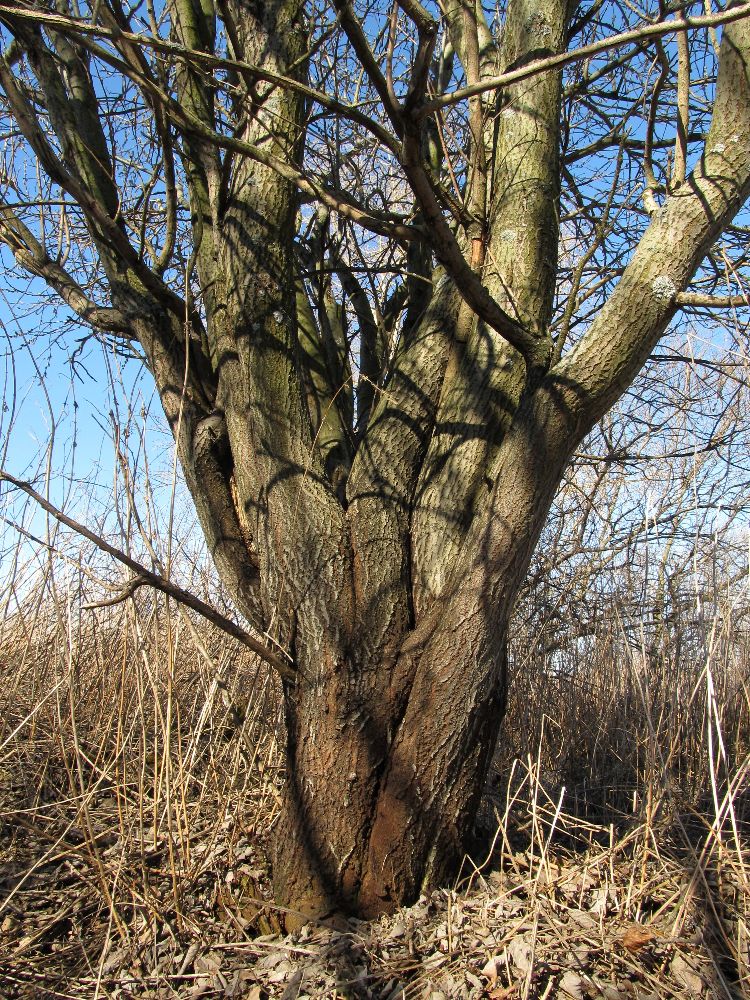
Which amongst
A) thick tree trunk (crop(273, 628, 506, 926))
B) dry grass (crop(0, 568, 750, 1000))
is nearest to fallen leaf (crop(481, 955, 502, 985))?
dry grass (crop(0, 568, 750, 1000))

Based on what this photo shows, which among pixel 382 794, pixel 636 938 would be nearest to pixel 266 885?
pixel 382 794

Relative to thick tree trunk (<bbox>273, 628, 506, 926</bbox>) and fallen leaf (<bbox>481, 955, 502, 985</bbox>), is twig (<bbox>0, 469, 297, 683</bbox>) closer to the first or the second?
thick tree trunk (<bbox>273, 628, 506, 926</bbox>)

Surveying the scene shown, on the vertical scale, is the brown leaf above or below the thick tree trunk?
below

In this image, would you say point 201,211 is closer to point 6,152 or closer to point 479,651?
point 6,152

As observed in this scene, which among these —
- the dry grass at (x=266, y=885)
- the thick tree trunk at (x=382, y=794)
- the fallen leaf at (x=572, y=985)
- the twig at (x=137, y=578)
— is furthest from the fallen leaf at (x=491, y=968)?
the twig at (x=137, y=578)

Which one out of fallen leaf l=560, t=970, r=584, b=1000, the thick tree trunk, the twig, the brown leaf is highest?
the twig

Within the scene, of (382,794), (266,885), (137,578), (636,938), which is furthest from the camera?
(266,885)

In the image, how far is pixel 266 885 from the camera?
2191 mm

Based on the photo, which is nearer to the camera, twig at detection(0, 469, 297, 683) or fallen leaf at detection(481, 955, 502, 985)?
twig at detection(0, 469, 297, 683)

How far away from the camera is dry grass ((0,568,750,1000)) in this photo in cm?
187

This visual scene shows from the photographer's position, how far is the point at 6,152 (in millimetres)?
3416

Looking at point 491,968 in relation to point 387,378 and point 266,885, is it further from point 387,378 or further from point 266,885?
point 387,378

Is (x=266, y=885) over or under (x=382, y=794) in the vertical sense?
under

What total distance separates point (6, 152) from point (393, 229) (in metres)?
2.44
